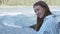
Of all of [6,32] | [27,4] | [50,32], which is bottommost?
[6,32]

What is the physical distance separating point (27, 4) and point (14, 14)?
354 millimetres

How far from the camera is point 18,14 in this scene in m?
3.76

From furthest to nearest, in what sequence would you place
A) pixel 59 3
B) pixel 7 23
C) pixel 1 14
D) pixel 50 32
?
pixel 59 3
pixel 1 14
pixel 7 23
pixel 50 32

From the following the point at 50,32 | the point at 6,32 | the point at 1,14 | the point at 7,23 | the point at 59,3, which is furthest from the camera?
the point at 59,3

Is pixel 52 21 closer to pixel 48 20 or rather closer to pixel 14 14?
pixel 48 20

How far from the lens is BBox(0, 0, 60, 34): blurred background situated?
3.34 m

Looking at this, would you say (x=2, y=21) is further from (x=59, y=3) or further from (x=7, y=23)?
(x=59, y=3)

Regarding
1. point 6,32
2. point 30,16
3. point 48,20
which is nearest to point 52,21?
point 48,20

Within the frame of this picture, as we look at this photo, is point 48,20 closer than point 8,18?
Yes

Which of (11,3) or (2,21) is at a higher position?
(11,3)

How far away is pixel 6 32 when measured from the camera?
319 centimetres

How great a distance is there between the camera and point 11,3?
3893mm

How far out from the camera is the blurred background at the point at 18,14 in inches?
131

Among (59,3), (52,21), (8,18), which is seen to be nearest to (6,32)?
(8,18)
